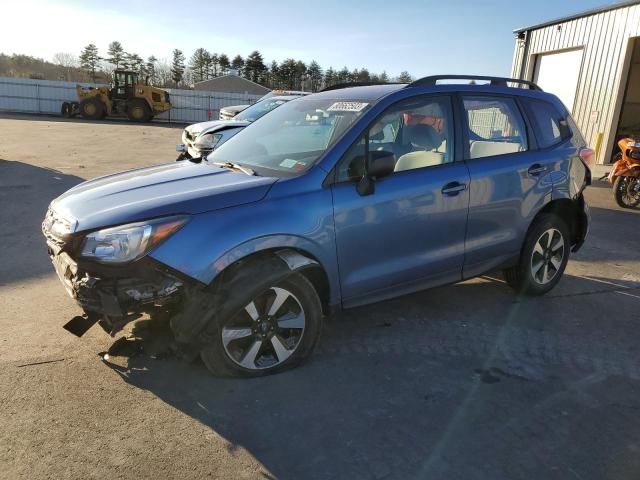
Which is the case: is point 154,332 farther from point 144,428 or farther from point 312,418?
point 312,418

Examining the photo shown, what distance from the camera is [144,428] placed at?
284 cm

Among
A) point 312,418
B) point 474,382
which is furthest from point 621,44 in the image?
point 312,418

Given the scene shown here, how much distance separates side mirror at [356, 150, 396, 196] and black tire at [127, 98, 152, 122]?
27487mm

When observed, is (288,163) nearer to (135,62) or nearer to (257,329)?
(257,329)

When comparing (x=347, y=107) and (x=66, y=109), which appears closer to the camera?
(x=347, y=107)

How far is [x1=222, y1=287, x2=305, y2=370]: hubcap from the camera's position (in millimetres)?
3217

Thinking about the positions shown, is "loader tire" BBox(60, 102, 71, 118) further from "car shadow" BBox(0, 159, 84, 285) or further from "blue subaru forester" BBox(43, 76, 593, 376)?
"blue subaru forester" BBox(43, 76, 593, 376)

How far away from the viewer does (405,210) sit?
145 inches

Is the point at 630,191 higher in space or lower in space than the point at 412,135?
lower

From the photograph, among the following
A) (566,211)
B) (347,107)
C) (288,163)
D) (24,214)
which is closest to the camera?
(288,163)

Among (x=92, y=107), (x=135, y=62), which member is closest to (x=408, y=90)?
(x=92, y=107)

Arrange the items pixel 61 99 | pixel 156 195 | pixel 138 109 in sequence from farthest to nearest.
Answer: pixel 61 99
pixel 138 109
pixel 156 195

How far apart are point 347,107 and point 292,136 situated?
1.60ft

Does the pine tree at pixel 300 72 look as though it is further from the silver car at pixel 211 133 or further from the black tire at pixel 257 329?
the black tire at pixel 257 329
